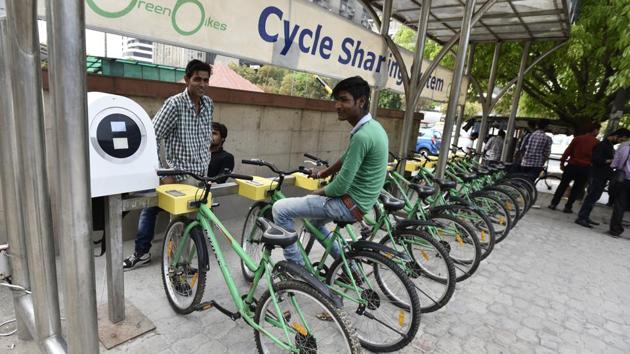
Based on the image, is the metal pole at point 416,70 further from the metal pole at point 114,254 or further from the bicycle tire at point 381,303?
the metal pole at point 114,254

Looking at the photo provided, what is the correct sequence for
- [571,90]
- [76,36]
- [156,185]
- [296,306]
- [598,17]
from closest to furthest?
1. [76,36]
2. [296,306]
3. [156,185]
4. [598,17]
5. [571,90]

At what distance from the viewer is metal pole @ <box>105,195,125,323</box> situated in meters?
2.29

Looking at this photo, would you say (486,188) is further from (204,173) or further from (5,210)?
(5,210)

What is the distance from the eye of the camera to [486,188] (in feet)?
17.6

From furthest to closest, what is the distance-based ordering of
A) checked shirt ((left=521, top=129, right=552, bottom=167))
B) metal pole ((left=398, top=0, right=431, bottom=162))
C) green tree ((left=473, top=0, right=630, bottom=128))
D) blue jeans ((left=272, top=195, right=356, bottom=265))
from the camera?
green tree ((left=473, top=0, right=630, bottom=128)) → checked shirt ((left=521, top=129, right=552, bottom=167)) → metal pole ((left=398, top=0, right=431, bottom=162)) → blue jeans ((left=272, top=195, right=356, bottom=265))

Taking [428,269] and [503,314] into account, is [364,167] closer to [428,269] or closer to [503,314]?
[428,269]

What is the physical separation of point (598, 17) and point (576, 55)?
2.74ft

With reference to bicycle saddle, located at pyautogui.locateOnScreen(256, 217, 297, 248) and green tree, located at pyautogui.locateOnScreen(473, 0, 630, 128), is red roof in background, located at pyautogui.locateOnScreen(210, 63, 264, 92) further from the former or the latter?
bicycle saddle, located at pyautogui.locateOnScreen(256, 217, 297, 248)

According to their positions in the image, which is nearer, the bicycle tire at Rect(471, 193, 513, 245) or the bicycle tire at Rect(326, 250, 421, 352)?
the bicycle tire at Rect(326, 250, 421, 352)

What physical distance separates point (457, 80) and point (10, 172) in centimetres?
470

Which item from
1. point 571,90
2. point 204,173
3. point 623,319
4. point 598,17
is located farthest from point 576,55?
point 204,173

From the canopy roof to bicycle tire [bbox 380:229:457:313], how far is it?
414 cm

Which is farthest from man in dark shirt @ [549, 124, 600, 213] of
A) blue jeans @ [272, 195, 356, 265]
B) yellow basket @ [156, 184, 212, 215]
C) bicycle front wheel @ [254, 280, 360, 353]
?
yellow basket @ [156, 184, 212, 215]

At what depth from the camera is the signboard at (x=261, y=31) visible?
8.82 ft
